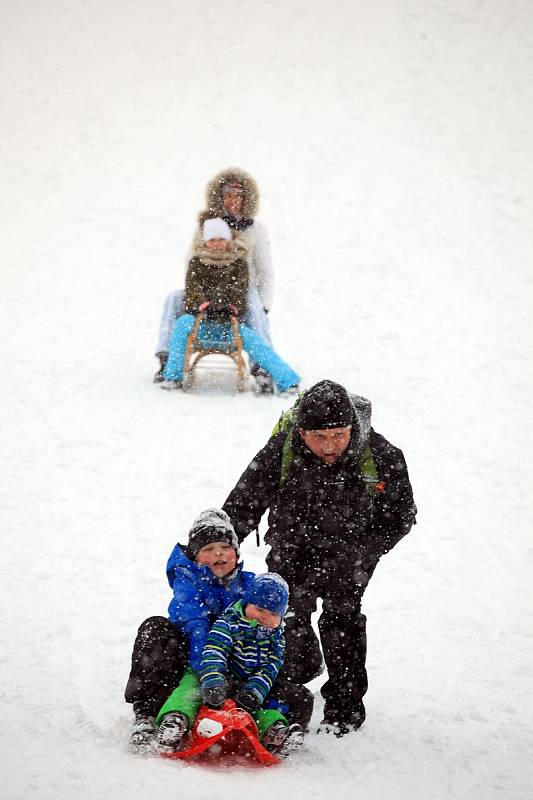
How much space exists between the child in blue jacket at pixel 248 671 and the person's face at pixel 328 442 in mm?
486

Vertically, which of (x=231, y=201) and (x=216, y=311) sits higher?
(x=231, y=201)

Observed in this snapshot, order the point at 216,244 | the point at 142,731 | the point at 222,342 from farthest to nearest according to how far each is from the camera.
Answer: the point at 222,342
the point at 216,244
the point at 142,731

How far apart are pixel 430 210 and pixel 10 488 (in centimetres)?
978

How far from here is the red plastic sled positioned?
11.6 feet

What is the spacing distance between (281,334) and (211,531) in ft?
25.0

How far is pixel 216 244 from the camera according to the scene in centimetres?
866

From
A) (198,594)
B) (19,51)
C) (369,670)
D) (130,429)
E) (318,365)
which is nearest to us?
(198,594)

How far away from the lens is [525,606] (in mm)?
5727

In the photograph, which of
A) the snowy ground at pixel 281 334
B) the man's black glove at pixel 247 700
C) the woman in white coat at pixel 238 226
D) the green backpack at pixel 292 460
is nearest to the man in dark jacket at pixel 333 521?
the green backpack at pixel 292 460

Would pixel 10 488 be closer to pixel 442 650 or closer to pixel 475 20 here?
pixel 442 650

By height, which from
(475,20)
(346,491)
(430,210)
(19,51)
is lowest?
(346,491)

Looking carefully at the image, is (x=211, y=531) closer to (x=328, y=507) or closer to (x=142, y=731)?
(x=328, y=507)

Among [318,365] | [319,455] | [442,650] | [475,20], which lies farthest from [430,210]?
[319,455]

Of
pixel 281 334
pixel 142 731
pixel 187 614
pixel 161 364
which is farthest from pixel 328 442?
pixel 281 334
